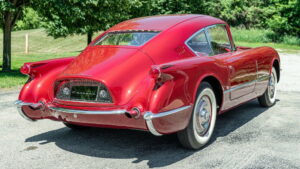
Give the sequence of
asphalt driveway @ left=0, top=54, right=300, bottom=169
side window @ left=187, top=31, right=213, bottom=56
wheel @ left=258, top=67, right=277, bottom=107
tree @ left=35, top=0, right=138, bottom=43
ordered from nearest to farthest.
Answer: asphalt driveway @ left=0, top=54, right=300, bottom=169 < side window @ left=187, top=31, right=213, bottom=56 < wheel @ left=258, top=67, right=277, bottom=107 < tree @ left=35, top=0, right=138, bottom=43

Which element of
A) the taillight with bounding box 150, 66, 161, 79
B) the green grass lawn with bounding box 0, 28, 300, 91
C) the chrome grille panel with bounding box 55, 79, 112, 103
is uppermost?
the taillight with bounding box 150, 66, 161, 79

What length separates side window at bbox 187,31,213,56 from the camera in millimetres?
4697

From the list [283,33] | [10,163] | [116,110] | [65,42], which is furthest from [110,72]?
[65,42]

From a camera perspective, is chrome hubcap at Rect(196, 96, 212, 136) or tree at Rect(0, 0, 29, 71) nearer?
chrome hubcap at Rect(196, 96, 212, 136)

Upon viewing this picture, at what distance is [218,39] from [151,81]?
1.86 meters

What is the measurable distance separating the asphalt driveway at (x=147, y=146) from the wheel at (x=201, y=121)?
0.13 m

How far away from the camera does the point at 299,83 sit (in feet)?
32.1

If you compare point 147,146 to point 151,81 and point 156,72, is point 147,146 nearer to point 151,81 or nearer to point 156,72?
point 151,81

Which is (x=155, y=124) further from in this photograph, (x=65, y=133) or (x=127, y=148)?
(x=65, y=133)

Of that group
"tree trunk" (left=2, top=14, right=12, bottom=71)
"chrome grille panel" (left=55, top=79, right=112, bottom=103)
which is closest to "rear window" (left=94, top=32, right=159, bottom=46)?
"chrome grille panel" (left=55, top=79, right=112, bottom=103)

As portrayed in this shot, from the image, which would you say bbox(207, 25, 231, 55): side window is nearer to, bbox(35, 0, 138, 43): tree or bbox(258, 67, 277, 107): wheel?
bbox(258, 67, 277, 107): wheel

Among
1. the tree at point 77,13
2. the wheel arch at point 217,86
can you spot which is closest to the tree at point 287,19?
the tree at point 77,13

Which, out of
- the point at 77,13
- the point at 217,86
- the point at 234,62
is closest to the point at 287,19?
the point at 77,13

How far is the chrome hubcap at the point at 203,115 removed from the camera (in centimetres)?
434
